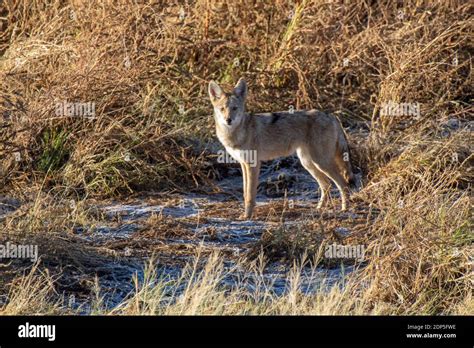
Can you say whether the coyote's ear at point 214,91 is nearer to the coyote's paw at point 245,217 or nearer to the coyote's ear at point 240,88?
the coyote's ear at point 240,88

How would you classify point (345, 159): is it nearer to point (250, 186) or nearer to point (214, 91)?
point (250, 186)

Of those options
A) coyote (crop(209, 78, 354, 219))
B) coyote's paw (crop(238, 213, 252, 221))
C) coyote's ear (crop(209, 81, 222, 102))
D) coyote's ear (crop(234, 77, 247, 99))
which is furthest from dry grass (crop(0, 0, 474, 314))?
coyote's ear (crop(234, 77, 247, 99))

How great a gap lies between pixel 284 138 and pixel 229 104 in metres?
0.59

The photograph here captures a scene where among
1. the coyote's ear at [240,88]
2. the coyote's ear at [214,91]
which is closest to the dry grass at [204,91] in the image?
the coyote's ear at [214,91]

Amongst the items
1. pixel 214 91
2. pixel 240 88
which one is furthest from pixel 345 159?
pixel 214 91

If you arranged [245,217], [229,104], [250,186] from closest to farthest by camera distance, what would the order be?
[245,217]
[250,186]
[229,104]

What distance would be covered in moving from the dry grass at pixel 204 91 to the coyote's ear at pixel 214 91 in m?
0.60

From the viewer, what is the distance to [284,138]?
912cm

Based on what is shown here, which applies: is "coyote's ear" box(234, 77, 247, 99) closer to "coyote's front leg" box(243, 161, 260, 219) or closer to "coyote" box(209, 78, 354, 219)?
"coyote" box(209, 78, 354, 219)

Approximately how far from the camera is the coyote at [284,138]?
9.02 metres

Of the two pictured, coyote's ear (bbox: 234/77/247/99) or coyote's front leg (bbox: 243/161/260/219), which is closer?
coyote's front leg (bbox: 243/161/260/219)

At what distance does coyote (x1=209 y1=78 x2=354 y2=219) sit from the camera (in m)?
9.02
